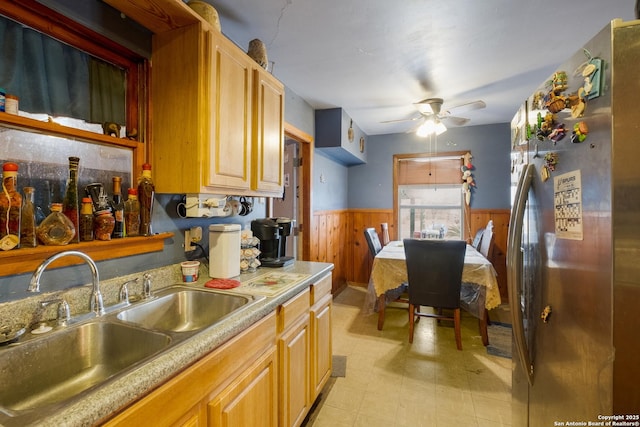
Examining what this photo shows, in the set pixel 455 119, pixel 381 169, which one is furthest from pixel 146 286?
pixel 381 169

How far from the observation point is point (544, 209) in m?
1.02

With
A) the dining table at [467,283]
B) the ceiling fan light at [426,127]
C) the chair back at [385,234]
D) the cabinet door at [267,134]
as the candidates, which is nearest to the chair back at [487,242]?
the dining table at [467,283]

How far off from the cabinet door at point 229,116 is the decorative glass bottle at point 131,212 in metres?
0.33

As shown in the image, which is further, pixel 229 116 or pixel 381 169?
pixel 381 169

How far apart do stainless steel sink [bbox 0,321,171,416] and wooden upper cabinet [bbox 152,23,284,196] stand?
2.12 feet

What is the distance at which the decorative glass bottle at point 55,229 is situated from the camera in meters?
1.05

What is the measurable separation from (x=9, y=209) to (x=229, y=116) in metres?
0.91

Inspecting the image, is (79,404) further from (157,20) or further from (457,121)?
(457,121)

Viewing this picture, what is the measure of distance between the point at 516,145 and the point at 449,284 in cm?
147

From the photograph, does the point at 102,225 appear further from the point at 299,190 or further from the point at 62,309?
the point at 299,190

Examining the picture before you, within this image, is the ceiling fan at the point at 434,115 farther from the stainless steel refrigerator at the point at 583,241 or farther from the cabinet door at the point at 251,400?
the cabinet door at the point at 251,400

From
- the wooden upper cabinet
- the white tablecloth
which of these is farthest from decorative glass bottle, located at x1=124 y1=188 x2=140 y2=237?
the white tablecloth

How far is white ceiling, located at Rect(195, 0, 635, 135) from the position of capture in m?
1.64

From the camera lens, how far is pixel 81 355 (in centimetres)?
100
